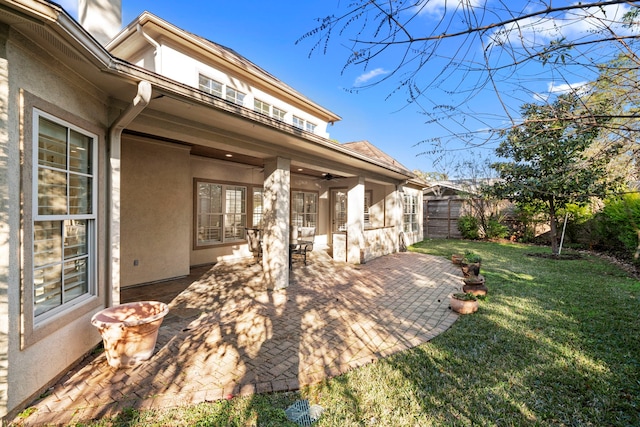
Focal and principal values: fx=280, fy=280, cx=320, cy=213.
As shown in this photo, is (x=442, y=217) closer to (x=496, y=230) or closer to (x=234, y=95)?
(x=496, y=230)

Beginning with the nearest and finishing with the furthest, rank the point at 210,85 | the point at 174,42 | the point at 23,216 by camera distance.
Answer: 1. the point at 23,216
2. the point at 174,42
3. the point at 210,85

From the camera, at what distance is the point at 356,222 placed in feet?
31.6

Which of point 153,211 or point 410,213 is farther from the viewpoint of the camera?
point 410,213

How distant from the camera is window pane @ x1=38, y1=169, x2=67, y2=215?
2.82 metres

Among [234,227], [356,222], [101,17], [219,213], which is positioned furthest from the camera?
[234,227]

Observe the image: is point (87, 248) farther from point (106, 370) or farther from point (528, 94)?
point (528, 94)

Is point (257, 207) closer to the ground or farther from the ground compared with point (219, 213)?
farther from the ground

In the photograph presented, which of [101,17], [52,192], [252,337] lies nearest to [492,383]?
[252,337]

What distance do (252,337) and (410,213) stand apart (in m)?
12.3

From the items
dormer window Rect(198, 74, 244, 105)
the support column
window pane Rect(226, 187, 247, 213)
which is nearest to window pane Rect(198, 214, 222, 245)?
window pane Rect(226, 187, 247, 213)

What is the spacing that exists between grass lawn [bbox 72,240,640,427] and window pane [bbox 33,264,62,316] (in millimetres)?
1337

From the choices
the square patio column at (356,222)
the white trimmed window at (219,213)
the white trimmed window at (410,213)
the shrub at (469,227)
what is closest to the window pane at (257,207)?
the white trimmed window at (219,213)

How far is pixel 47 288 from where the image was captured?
292 centimetres

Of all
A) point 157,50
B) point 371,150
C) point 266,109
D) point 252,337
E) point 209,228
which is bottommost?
point 252,337
